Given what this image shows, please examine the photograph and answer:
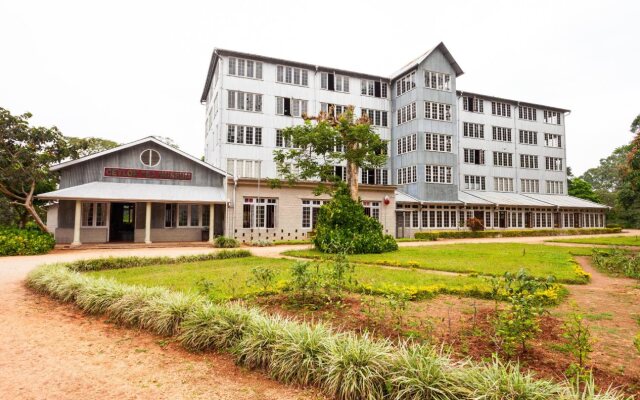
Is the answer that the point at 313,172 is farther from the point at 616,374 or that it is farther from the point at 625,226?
the point at 625,226

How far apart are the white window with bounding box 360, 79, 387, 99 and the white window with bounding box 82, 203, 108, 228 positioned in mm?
23260

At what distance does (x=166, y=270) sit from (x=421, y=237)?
786 inches

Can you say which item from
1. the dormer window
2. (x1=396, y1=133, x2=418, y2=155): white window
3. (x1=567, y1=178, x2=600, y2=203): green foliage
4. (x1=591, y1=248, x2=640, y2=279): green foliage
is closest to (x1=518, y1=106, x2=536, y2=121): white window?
(x1=567, y1=178, x2=600, y2=203): green foliage

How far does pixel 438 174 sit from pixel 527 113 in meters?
17.0

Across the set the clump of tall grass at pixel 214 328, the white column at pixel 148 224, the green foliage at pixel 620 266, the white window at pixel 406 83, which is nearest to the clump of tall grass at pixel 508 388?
the clump of tall grass at pixel 214 328

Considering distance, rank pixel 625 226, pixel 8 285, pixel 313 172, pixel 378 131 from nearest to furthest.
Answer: pixel 8 285, pixel 313 172, pixel 378 131, pixel 625 226

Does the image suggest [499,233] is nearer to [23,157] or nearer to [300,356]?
[300,356]

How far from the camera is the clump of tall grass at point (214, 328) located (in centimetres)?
522

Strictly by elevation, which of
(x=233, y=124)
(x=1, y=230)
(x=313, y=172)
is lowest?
(x=1, y=230)

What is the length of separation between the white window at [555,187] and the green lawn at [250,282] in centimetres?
3768

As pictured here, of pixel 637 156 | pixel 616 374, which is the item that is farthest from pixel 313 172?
pixel 616 374

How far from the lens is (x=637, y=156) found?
17.1m

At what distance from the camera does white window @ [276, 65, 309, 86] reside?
30.3m

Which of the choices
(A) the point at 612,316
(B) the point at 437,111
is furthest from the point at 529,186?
(A) the point at 612,316
